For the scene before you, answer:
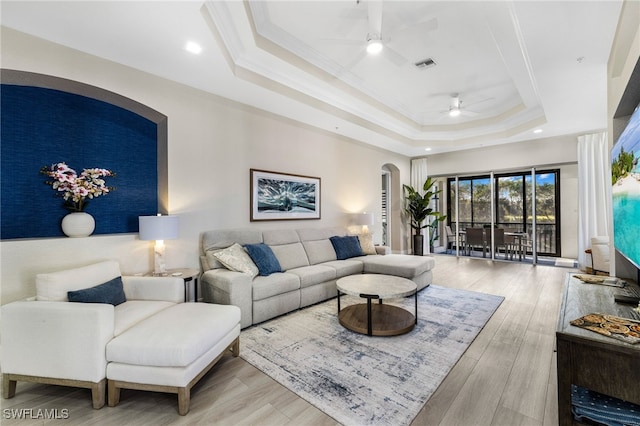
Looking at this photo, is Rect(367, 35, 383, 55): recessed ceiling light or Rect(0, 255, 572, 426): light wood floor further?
Rect(367, 35, 383, 55): recessed ceiling light

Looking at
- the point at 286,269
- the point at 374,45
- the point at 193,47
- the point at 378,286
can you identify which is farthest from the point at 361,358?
the point at 193,47

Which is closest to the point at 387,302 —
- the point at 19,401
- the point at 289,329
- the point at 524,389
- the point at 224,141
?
the point at 289,329

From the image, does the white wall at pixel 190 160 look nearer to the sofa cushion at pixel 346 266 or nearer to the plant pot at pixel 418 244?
the sofa cushion at pixel 346 266

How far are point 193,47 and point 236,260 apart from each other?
2.32m

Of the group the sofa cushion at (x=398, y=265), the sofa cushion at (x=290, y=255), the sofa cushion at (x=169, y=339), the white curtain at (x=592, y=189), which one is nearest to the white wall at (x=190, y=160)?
the sofa cushion at (x=290, y=255)

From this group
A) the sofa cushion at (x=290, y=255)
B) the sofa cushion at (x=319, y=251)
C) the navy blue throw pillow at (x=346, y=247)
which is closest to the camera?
the sofa cushion at (x=290, y=255)

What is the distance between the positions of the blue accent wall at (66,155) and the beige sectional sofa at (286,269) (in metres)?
1.03

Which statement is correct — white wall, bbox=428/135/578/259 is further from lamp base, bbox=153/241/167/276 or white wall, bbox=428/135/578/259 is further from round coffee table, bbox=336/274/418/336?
lamp base, bbox=153/241/167/276

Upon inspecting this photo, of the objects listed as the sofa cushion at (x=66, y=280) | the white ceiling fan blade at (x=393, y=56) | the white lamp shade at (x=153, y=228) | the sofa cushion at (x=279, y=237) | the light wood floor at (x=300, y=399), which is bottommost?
the light wood floor at (x=300, y=399)

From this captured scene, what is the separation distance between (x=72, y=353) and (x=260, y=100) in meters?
3.43

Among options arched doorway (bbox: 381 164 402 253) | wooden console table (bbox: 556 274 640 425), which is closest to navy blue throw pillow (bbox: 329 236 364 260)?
arched doorway (bbox: 381 164 402 253)

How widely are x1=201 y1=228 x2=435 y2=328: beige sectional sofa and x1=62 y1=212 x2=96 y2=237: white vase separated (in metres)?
1.21

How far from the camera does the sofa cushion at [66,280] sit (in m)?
2.07

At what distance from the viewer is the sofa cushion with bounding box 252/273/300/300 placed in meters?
3.18
